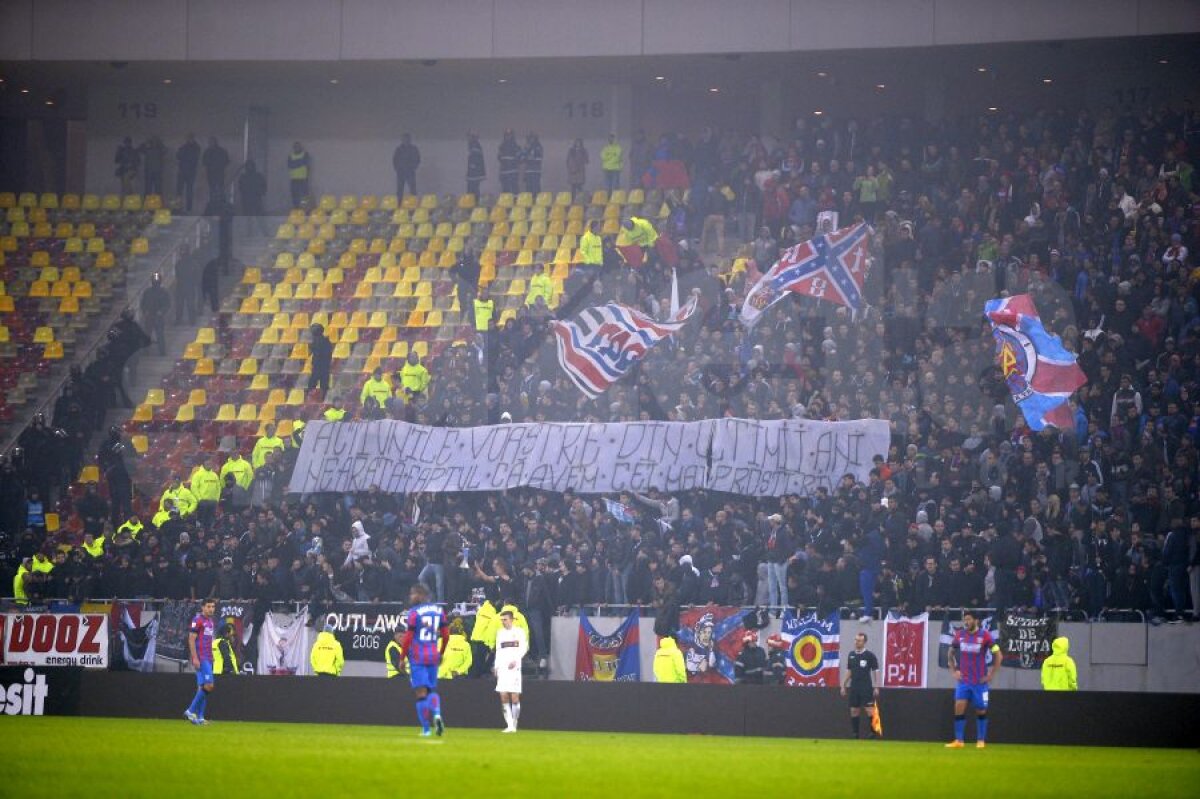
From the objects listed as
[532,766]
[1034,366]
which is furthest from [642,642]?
[532,766]

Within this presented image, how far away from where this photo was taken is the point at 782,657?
91.6 feet

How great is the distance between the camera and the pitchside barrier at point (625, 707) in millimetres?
25469

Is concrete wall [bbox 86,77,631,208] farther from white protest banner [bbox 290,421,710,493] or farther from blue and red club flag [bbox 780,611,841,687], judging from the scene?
blue and red club flag [bbox 780,611,841,687]

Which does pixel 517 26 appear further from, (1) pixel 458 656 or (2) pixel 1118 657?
(2) pixel 1118 657

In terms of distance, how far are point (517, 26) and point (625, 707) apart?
63.3 ft

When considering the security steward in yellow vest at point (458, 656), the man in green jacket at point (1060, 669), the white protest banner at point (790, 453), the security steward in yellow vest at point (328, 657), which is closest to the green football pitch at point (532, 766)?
the man in green jacket at point (1060, 669)

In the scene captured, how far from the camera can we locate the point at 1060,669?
1032 inches

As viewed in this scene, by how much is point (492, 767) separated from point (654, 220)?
22.6 metres

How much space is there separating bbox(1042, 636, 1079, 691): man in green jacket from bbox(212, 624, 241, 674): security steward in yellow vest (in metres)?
13.2

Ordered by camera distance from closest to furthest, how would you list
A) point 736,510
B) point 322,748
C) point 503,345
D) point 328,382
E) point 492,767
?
point 492,767 < point 322,748 < point 736,510 < point 503,345 < point 328,382

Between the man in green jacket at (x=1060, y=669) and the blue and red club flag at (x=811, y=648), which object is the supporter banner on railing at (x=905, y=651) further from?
the man in green jacket at (x=1060, y=669)

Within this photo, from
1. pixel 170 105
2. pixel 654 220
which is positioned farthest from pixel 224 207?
pixel 654 220

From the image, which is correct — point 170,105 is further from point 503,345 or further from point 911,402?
point 911,402

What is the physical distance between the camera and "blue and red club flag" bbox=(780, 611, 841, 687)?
27.7 metres
